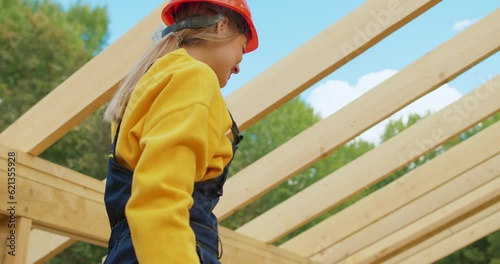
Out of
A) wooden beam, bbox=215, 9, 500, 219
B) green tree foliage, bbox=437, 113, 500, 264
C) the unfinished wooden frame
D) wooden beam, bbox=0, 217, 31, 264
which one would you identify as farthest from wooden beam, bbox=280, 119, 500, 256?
green tree foliage, bbox=437, 113, 500, 264

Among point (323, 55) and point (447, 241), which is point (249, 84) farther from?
point (447, 241)

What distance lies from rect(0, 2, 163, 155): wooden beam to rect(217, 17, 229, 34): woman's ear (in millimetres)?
1937

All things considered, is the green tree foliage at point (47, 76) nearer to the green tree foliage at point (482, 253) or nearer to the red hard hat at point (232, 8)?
the green tree foliage at point (482, 253)

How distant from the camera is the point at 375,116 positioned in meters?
4.75

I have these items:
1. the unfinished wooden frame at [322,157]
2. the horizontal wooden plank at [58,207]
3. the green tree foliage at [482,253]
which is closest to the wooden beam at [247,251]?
the unfinished wooden frame at [322,157]

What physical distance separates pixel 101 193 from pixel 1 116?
625 centimetres

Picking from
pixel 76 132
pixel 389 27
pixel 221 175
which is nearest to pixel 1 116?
pixel 76 132

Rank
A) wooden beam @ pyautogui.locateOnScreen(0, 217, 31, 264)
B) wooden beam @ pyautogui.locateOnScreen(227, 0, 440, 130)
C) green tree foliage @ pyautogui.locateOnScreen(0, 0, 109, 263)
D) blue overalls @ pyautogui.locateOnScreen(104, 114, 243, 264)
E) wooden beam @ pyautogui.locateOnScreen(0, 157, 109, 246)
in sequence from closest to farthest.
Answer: blue overalls @ pyautogui.locateOnScreen(104, 114, 243, 264) < wooden beam @ pyautogui.locateOnScreen(0, 217, 31, 264) < wooden beam @ pyautogui.locateOnScreen(0, 157, 109, 246) < wooden beam @ pyautogui.locateOnScreen(227, 0, 440, 130) < green tree foliage @ pyautogui.locateOnScreen(0, 0, 109, 263)

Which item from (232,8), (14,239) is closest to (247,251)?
Result: (14,239)

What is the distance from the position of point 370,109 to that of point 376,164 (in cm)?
96

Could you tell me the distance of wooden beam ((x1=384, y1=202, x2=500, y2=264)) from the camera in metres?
8.26

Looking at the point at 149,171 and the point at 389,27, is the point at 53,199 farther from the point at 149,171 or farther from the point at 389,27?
the point at 149,171

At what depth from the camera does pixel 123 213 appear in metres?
1.35

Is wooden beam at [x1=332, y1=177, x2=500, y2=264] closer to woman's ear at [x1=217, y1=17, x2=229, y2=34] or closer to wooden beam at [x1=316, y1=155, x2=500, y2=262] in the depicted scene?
wooden beam at [x1=316, y1=155, x2=500, y2=262]
